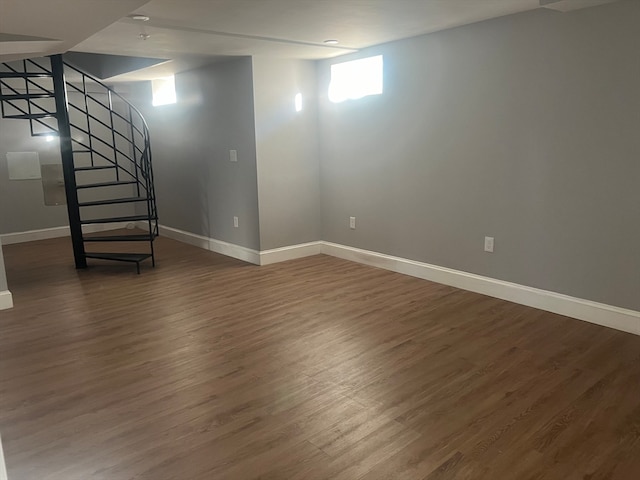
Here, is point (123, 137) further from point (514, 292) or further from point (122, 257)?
point (514, 292)

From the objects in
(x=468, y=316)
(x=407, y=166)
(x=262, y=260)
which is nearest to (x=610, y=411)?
(x=468, y=316)

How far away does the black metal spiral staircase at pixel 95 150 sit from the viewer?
18.0 feet

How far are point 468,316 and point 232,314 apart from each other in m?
1.84

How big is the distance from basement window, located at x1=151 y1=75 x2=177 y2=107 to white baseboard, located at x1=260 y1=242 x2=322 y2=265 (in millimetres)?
2509

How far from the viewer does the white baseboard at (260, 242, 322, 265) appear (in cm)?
554

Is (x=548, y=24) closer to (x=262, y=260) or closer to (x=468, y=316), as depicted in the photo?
(x=468, y=316)

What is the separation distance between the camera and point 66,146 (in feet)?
17.3

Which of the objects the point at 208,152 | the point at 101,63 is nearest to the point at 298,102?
the point at 208,152

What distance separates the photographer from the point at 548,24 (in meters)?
3.55

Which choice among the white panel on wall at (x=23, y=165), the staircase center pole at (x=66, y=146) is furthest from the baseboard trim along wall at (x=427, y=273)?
the staircase center pole at (x=66, y=146)

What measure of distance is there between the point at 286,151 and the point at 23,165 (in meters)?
4.01

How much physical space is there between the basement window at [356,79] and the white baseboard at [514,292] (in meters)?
1.65

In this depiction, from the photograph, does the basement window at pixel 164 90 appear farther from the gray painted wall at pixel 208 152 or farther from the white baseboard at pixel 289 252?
the white baseboard at pixel 289 252

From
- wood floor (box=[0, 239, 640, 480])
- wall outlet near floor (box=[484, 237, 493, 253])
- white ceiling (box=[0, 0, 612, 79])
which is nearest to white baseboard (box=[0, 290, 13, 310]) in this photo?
wood floor (box=[0, 239, 640, 480])
